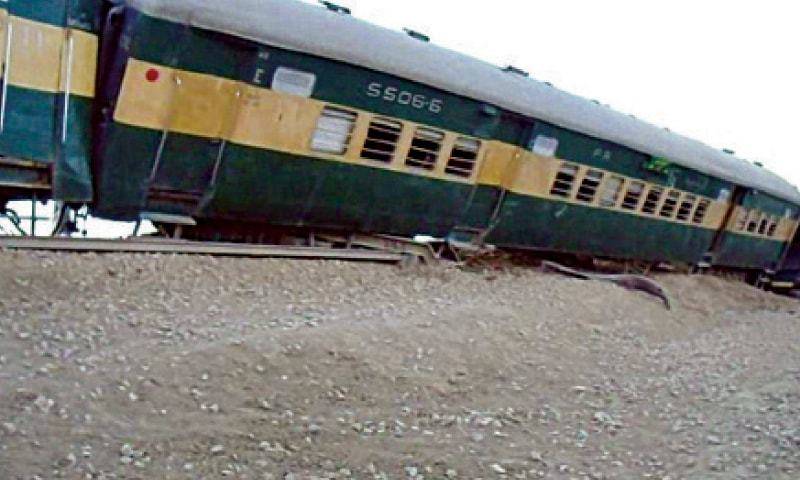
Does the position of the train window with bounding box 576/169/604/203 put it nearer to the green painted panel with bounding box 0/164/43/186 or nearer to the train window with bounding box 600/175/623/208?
the train window with bounding box 600/175/623/208

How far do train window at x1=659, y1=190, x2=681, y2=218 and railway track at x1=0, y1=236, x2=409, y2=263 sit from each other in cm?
829

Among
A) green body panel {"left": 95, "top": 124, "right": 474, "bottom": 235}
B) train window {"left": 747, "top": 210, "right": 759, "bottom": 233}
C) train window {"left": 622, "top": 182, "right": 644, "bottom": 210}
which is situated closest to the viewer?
green body panel {"left": 95, "top": 124, "right": 474, "bottom": 235}

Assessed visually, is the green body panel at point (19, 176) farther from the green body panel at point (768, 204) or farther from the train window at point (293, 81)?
the green body panel at point (768, 204)

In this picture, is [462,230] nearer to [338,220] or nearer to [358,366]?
[338,220]

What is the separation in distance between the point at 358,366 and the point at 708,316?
10644 millimetres

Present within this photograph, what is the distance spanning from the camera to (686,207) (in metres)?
19.5

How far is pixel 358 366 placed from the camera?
6.68 meters

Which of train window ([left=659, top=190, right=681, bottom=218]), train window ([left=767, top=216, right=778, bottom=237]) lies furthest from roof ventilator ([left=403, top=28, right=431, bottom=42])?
train window ([left=767, top=216, right=778, bottom=237])

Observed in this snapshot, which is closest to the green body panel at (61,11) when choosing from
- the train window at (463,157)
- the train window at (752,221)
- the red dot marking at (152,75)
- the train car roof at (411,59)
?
the train car roof at (411,59)

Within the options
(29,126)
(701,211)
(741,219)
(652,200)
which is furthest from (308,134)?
(741,219)

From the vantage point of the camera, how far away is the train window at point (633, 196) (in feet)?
56.2

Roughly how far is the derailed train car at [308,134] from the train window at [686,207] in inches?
94.2

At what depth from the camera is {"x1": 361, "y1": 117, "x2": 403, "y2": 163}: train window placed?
11541 mm

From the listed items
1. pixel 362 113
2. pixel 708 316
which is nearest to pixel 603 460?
pixel 362 113
